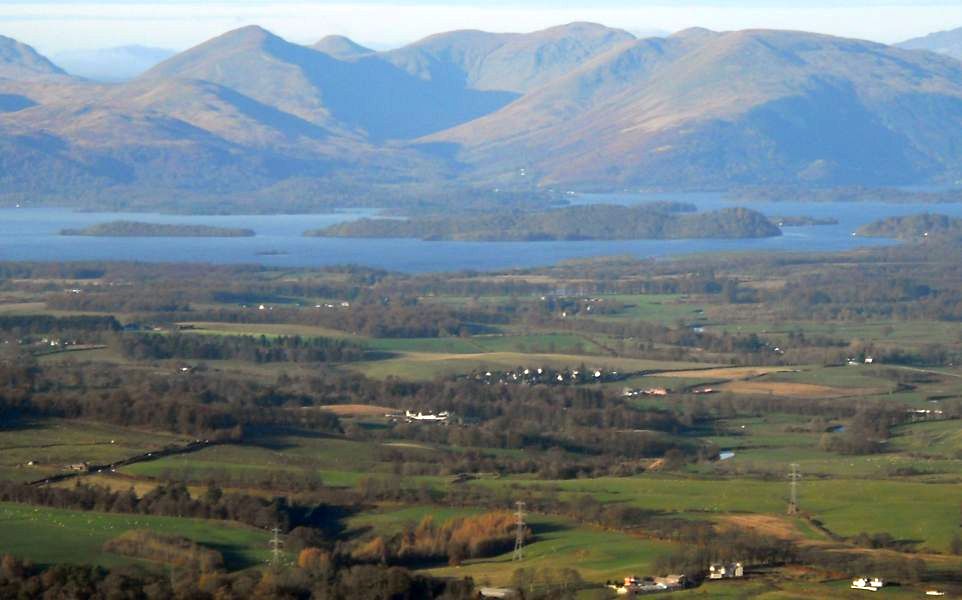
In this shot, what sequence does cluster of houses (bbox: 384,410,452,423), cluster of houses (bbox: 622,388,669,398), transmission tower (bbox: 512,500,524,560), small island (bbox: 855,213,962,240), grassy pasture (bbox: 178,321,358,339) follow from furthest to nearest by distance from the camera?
small island (bbox: 855,213,962,240), grassy pasture (bbox: 178,321,358,339), cluster of houses (bbox: 622,388,669,398), cluster of houses (bbox: 384,410,452,423), transmission tower (bbox: 512,500,524,560)

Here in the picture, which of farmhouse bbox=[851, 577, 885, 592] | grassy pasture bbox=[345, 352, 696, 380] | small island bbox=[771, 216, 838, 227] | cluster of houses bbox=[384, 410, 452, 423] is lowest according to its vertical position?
cluster of houses bbox=[384, 410, 452, 423]

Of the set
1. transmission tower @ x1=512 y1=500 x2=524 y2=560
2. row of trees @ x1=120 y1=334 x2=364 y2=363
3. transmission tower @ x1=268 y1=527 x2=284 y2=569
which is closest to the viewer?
transmission tower @ x1=268 y1=527 x2=284 y2=569

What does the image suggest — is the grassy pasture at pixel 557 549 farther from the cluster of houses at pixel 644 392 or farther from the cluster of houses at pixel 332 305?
the cluster of houses at pixel 332 305

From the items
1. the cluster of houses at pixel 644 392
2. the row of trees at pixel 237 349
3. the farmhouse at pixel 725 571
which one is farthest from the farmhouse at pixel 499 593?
the row of trees at pixel 237 349

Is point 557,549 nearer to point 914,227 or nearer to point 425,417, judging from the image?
point 425,417

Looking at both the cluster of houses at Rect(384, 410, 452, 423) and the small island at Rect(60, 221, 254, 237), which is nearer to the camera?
the cluster of houses at Rect(384, 410, 452, 423)

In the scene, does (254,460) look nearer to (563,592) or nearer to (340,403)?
(340,403)

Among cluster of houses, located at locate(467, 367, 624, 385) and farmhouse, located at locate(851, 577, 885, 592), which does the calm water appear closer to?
cluster of houses, located at locate(467, 367, 624, 385)

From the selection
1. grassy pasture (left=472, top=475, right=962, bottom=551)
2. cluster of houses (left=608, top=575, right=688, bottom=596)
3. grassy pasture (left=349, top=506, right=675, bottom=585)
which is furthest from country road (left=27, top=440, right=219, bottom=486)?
cluster of houses (left=608, top=575, right=688, bottom=596)
